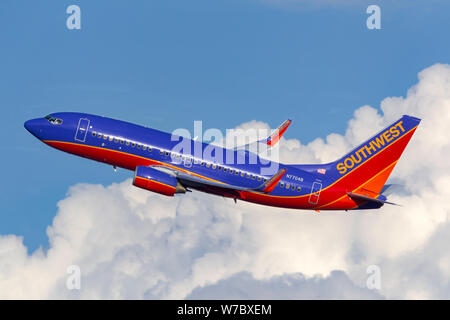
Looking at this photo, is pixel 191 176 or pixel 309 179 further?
pixel 309 179

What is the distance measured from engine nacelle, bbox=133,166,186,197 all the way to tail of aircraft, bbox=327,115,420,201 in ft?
73.4

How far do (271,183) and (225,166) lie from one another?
19.6ft

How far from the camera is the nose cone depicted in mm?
86188

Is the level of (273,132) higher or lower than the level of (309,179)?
higher

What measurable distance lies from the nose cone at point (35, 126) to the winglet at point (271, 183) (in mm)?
27470

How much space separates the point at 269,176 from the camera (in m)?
87.8

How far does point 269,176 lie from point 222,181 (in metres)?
5.97

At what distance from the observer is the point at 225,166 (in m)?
86.2

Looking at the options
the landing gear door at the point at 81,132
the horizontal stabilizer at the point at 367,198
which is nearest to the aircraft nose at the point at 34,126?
the landing gear door at the point at 81,132

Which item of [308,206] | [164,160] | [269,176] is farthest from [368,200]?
[164,160]

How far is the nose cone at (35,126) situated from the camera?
86.2 meters

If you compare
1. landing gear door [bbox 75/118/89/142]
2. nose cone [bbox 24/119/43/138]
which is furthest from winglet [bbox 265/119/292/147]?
nose cone [bbox 24/119/43/138]
